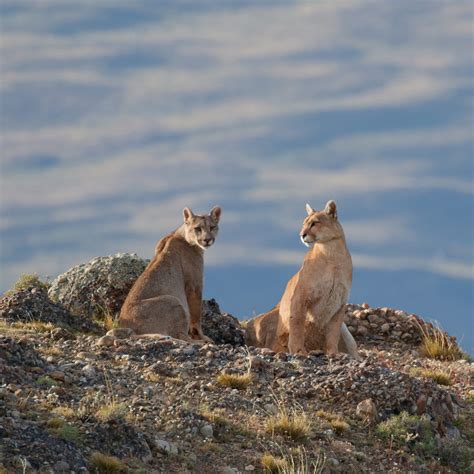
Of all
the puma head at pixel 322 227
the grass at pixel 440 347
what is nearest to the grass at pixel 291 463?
the puma head at pixel 322 227

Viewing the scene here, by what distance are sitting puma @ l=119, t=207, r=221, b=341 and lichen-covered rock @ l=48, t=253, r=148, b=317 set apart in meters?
1.77

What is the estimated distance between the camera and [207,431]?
12.9 metres

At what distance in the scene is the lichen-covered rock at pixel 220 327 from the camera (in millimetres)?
22016

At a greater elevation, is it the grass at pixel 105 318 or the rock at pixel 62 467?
the grass at pixel 105 318

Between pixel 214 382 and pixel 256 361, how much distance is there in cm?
91

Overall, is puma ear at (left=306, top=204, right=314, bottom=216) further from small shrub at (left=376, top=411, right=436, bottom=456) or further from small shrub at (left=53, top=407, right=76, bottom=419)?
small shrub at (left=53, top=407, right=76, bottom=419)

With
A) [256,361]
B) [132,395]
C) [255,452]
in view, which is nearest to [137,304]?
[256,361]

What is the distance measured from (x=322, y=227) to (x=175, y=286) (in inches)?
124

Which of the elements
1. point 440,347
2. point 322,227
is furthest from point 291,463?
point 440,347

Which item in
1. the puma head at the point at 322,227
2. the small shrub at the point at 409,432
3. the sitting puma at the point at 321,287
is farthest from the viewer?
the puma head at the point at 322,227

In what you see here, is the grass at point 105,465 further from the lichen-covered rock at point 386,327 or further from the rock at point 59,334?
the lichen-covered rock at point 386,327

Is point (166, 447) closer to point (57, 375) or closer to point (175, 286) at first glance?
point (57, 375)

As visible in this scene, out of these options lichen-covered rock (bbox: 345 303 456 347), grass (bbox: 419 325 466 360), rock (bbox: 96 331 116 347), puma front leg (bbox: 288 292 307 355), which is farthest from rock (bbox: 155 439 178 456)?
lichen-covered rock (bbox: 345 303 456 347)

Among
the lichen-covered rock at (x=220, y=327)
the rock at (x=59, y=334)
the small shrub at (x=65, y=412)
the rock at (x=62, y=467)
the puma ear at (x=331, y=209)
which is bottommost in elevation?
the rock at (x=62, y=467)
